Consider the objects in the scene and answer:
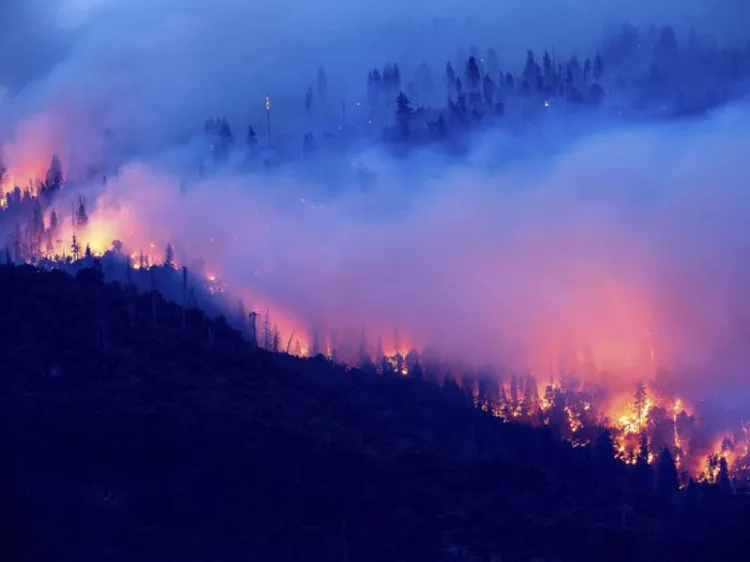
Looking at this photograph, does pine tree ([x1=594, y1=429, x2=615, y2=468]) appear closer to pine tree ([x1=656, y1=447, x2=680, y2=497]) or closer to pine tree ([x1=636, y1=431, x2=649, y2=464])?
pine tree ([x1=636, y1=431, x2=649, y2=464])

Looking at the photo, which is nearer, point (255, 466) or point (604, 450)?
point (255, 466)

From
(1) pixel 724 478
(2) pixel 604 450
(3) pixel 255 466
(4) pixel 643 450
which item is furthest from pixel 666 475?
(3) pixel 255 466

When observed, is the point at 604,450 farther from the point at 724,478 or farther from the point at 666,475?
the point at 724,478

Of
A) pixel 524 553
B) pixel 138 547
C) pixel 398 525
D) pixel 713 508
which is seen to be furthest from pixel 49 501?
pixel 713 508

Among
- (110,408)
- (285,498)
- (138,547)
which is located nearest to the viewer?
(138,547)

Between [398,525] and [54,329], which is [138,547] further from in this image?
[54,329]

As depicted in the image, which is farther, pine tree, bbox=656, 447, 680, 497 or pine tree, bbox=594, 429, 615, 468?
pine tree, bbox=594, 429, 615, 468

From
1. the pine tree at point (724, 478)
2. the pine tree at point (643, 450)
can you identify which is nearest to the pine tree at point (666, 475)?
the pine tree at point (643, 450)

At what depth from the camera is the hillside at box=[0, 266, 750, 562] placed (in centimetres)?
11288

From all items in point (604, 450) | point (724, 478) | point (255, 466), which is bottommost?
point (724, 478)

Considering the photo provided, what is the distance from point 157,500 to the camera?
382 ft

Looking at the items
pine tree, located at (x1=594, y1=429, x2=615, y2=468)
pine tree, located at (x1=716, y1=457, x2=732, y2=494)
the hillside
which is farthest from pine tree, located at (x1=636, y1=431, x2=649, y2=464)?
pine tree, located at (x1=716, y1=457, x2=732, y2=494)

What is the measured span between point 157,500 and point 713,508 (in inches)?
1778

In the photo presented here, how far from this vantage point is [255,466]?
400 feet
